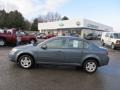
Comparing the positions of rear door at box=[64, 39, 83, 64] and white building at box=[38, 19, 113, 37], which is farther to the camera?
white building at box=[38, 19, 113, 37]

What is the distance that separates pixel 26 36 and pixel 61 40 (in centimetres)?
1397

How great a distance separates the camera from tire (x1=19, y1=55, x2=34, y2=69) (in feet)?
30.6

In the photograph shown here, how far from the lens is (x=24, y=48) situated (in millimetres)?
9312

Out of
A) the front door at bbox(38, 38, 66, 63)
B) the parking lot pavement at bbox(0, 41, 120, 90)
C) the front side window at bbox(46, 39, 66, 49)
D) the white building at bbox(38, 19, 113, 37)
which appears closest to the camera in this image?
the parking lot pavement at bbox(0, 41, 120, 90)

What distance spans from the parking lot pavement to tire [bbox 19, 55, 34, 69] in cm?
25

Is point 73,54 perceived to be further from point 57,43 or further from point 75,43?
point 57,43

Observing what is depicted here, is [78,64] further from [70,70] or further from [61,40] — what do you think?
[61,40]

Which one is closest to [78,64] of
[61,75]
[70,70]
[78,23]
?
[70,70]

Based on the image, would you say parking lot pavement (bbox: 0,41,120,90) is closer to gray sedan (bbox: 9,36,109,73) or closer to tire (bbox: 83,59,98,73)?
tire (bbox: 83,59,98,73)

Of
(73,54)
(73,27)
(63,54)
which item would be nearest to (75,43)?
(73,54)

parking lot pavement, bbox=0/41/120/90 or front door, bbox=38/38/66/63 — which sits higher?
front door, bbox=38/38/66/63

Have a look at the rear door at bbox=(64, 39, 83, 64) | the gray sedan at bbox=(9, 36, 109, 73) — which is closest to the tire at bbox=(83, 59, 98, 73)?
the gray sedan at bbox=(9, 36, 109, 73)

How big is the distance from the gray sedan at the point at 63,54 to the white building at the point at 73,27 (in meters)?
45.2

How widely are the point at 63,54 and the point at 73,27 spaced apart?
4893 cm
